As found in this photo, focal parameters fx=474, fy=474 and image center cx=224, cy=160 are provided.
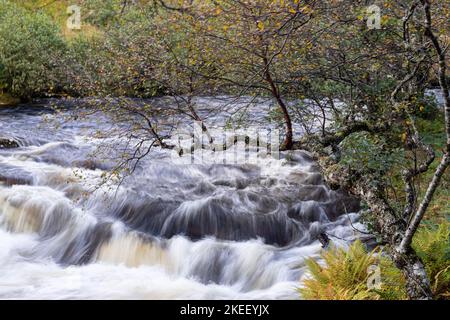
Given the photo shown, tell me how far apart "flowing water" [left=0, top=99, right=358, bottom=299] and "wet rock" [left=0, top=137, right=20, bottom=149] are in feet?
3.35

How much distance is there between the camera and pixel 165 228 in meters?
9.19

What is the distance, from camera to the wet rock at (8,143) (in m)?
13.2

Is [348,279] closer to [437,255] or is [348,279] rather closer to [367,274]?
[367,274]

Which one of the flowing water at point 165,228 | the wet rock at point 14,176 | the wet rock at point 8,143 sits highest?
the wet rock at point 8,143

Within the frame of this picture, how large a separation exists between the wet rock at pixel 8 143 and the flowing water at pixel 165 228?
1.02 meters

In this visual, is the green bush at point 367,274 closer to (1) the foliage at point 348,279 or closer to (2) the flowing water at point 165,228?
(1) the foliage at point 348,279

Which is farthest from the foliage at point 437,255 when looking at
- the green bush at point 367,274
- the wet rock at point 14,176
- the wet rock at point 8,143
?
the wet rock at point 8,143

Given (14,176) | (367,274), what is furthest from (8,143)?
(367,274)

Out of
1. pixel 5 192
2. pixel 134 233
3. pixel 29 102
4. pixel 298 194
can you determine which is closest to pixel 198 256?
pixel 134 233

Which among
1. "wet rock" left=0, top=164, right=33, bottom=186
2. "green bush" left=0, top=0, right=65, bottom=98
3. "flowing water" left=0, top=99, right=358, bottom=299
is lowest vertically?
"flowing water" left=0, top=99, right=358, bottom=299

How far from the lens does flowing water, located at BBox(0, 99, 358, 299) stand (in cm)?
770

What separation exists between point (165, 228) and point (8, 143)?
6690mm

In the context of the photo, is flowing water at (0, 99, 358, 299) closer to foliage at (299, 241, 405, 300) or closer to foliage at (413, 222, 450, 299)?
foliage at (299, 241, 405, 300)

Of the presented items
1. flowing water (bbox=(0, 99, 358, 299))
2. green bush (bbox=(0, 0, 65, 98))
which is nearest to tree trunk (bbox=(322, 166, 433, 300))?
flowing water (bbox=(0, 99, 358, 299))
